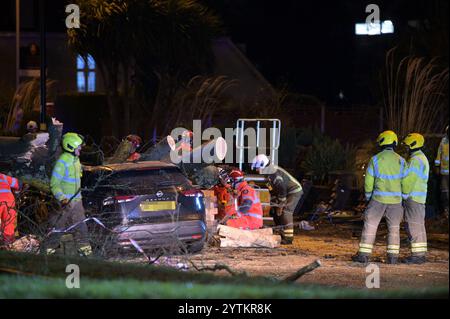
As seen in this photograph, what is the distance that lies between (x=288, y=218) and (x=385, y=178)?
245 cm

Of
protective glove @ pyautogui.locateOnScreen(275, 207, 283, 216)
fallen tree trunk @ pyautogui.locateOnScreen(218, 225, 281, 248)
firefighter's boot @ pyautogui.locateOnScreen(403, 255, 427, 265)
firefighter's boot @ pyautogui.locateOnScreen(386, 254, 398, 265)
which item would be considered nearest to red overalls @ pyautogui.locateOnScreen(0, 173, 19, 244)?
fallen tree trunk @ pyautogui.locateOnScreen(218, 225, 281, 248)

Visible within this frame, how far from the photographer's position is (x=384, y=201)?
12.5 metres

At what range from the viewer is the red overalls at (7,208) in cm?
1155

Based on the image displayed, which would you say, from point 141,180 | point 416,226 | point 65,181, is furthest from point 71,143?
point 416,226

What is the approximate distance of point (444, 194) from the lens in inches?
646

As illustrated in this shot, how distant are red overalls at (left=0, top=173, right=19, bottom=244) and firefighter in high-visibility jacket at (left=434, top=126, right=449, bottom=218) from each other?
7558 millimetres

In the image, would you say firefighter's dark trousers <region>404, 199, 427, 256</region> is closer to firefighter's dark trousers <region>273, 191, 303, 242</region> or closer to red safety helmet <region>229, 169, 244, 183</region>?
firefighter's dark trousers <region>273, 191, 303, 242</region>

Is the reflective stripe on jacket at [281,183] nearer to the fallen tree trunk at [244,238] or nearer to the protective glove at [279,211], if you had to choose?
the protective glove at [279,211]

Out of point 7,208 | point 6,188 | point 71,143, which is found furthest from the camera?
point 6,188

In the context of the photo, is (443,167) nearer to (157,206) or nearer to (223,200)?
(223,200)

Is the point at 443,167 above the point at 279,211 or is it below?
above

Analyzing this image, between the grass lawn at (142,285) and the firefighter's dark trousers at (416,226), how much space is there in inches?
176
